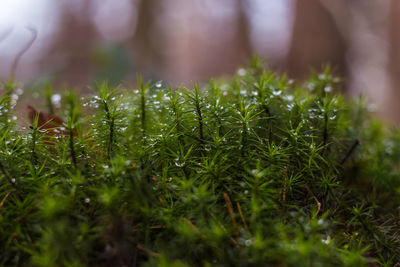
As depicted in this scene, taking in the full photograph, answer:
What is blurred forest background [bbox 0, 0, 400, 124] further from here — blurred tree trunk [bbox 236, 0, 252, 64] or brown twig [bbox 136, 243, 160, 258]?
brown twig [bbox 136, 243, 160, 258]

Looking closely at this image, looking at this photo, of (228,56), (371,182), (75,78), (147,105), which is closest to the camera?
(147,105)

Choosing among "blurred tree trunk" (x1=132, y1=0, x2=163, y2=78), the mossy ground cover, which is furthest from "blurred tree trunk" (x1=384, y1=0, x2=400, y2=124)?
the mossy ground cover

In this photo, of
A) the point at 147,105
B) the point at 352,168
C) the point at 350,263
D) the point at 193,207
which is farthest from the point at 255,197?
the point at 352,168

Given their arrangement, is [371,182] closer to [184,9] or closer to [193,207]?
[193,207]

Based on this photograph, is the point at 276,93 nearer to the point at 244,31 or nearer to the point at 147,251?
the point at 147,251

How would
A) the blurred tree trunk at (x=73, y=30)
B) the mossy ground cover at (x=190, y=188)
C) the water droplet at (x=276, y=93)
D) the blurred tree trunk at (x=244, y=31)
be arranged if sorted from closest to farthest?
1. the mossy ground cover at (x=190, y=188)
2. the water droplet at (x=276, y=93)
3. the blurred tree trunk at (x=244, y=31)
4. the blurred tree trunk at (x=73, y=30)

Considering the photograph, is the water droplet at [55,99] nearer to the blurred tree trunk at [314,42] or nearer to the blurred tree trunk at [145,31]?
the blurred tree trunk at [314,42]

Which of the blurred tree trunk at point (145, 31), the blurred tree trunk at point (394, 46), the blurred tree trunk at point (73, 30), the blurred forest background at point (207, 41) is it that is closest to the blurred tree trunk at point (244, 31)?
the blurred forest background at point (207, 41)
